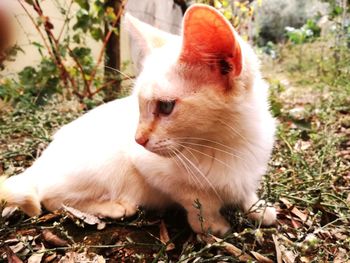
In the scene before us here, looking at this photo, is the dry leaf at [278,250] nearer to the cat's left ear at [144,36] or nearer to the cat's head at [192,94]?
the cat's head at [192,94]

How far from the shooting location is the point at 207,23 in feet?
2.91

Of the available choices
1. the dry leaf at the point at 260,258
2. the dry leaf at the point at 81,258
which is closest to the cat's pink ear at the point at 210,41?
the dry leaf at the point at 260,258

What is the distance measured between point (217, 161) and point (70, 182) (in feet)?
1.83

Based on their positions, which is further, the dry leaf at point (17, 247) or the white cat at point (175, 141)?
the dry leaf at point (17, 247)

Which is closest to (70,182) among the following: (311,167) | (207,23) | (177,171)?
(177,171)

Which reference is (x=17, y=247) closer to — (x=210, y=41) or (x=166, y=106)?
(x=166, y=106)

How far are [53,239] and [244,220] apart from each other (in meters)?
0.63

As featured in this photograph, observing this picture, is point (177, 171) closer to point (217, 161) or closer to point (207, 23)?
point (217, 161)

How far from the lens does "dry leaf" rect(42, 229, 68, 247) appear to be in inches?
47.2

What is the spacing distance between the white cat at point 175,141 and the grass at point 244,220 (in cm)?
7

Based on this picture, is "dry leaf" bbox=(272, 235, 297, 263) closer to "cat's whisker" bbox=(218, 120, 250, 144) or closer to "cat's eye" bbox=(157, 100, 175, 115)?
"cat's whisker" bbox=(218, 120, 250, 144)

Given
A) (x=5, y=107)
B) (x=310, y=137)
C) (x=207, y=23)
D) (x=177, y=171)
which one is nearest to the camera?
(x=207, y=23)

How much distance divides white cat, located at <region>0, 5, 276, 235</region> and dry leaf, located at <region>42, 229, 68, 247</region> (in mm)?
87

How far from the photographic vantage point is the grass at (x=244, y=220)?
1.09 metres
